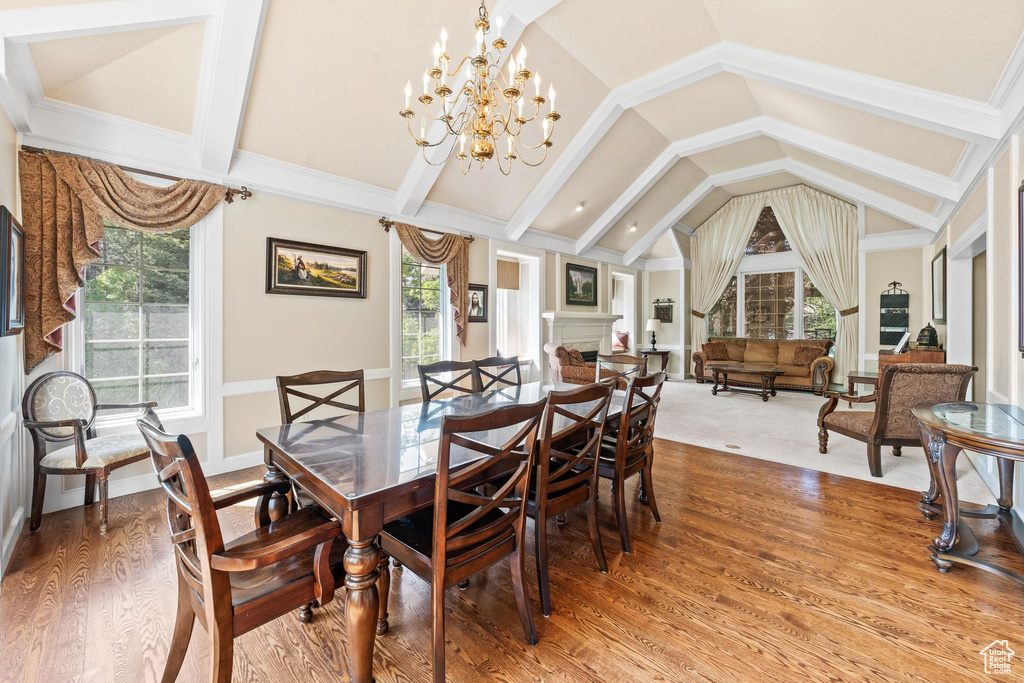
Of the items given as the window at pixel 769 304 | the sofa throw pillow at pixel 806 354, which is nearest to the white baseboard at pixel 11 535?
the sofa throw pillow at pixel 806 354

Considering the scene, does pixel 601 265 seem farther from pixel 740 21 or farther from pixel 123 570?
pixel 123 570

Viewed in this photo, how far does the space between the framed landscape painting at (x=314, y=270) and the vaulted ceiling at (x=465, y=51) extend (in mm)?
467

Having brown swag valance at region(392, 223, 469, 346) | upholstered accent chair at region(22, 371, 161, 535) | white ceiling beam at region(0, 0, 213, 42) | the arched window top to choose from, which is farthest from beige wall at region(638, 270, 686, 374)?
upholstered accent chair at region(22, 371, 161, 535)

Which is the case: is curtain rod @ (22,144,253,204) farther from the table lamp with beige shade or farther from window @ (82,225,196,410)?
the table lamp with beige shade

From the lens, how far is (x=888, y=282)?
21.6ft

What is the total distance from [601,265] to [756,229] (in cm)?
326

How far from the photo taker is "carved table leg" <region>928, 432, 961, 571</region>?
2.08 metres

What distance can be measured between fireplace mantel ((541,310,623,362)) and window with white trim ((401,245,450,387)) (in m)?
1.96

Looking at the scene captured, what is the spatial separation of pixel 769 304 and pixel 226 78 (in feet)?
28.9

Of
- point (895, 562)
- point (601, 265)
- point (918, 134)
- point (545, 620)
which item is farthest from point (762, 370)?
point (545, 620)

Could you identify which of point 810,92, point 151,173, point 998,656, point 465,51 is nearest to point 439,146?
point 465,51

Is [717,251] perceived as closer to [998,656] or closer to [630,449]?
[630,449]

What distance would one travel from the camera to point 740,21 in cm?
314

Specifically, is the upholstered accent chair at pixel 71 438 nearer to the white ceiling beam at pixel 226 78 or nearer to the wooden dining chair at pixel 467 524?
the white ceiling beam at pixel 226 78
